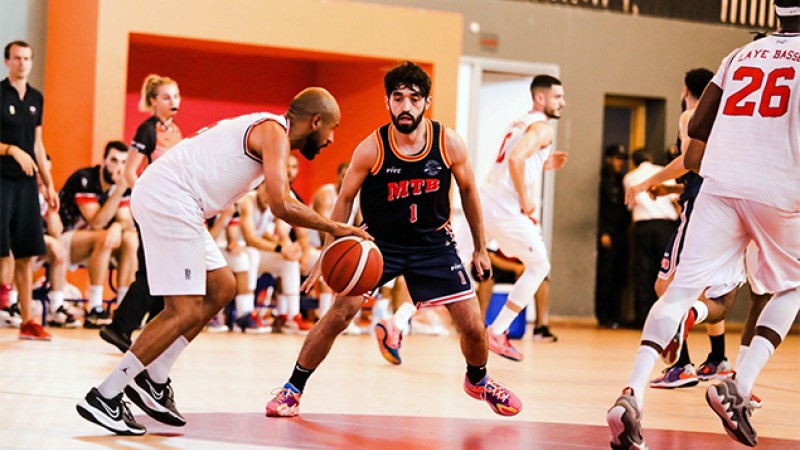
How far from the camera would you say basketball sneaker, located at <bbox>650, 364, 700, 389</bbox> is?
719cm

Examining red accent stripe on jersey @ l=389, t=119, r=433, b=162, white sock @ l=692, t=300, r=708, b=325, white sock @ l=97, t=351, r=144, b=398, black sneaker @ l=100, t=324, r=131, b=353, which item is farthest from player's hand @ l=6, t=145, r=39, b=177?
white sock @ l=692, t=300, r=708, b=325

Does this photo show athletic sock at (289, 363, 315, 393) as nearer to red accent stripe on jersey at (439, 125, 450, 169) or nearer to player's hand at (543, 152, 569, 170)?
red accent stripe on jersey at (439, 125, 450, 169)

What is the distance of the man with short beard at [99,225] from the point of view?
10.0 meters

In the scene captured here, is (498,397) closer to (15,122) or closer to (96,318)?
(15,122)

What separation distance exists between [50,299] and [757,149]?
703cm

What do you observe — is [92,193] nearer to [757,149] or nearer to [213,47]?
[213,47]

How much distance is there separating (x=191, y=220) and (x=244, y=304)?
19.3 feet

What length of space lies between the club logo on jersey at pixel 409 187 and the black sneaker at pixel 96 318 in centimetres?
525

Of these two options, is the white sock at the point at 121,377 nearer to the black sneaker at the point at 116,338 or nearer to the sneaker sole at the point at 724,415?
the sneaker sole at the point at 724,415

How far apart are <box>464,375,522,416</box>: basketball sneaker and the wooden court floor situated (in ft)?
0.18

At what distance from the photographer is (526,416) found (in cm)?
562

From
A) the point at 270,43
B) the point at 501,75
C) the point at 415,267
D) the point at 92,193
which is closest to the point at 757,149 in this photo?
the point at 415,267

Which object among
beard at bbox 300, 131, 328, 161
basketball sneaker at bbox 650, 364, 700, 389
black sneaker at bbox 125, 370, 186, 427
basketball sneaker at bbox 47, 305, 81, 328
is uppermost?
beard at bbox 300, 131, 328, 161

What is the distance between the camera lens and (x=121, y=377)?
4582 mm
